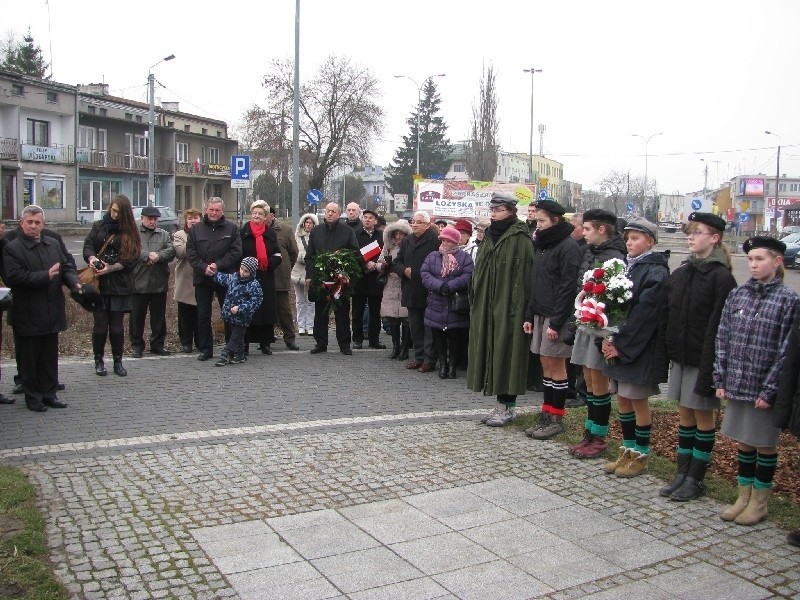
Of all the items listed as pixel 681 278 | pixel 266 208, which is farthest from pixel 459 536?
pixel 266 208

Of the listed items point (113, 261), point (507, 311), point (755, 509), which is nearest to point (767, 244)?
point (755, 509)

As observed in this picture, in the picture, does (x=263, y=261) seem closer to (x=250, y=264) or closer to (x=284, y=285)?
(x=250, y=264)

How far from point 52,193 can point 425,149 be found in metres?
49.0

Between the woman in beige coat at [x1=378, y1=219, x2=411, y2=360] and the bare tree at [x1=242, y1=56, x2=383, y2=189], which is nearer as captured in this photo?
the woman in beige coat at [x1=378, y1=219, x2=411, y2=360]

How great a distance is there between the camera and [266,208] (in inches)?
474

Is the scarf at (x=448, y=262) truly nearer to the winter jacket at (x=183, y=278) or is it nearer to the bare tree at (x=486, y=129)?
the winter jacket at (x=183, y=278)

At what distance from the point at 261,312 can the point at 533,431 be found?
545 centimetres

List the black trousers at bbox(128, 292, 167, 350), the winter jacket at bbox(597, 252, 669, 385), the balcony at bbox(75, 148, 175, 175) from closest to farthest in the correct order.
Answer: the winter jacket at bbox(597, 252, 669, 385)
the black trousers at bbox(128, 292, 167, 350)
the balcony at bbox(75, 148, 175, 175)

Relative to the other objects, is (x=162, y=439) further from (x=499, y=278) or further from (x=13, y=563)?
(x=499, y=278)

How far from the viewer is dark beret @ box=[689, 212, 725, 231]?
606 centimetres

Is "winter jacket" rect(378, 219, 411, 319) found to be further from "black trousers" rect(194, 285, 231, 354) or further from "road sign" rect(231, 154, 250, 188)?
"road sign" rect(231, 154, 250, 188)

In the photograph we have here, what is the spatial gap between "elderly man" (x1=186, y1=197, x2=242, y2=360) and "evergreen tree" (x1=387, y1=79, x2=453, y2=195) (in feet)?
271

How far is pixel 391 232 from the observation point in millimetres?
12469

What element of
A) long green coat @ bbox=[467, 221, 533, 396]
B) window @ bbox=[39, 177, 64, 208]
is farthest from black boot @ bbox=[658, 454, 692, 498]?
window @ bbox=[39, 177, 64, 208]
